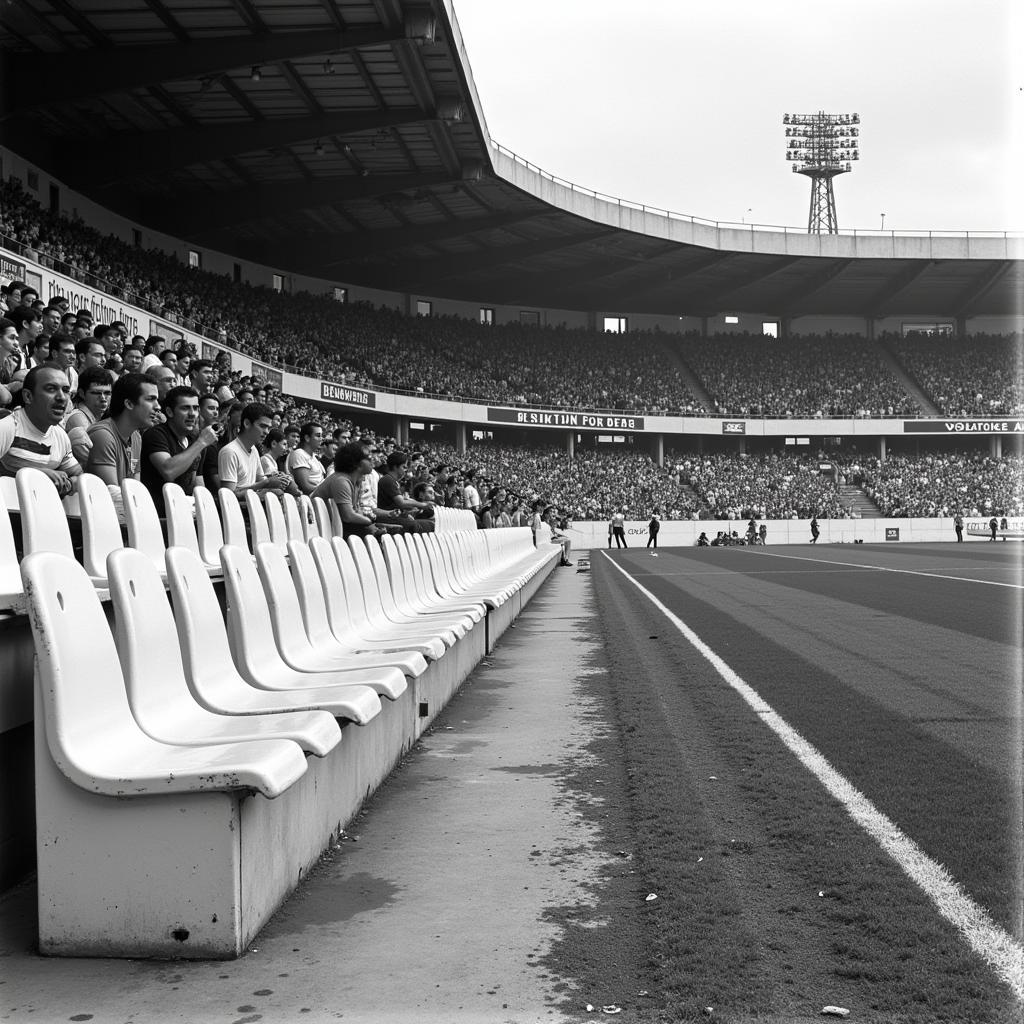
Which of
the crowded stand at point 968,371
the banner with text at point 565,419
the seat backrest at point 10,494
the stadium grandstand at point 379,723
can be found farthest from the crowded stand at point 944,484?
the seat backrest at point 10,494

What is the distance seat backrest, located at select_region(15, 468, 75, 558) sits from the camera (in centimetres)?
402

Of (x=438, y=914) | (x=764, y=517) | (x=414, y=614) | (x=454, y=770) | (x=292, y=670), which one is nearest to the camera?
(x=438, y=914)

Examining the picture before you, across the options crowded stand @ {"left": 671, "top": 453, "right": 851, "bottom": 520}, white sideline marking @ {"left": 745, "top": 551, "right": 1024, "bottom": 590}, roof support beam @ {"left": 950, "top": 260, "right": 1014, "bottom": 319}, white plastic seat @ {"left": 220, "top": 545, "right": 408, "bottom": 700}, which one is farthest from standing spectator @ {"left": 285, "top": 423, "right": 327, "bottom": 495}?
roof support beam @ {"left": 950, "top": 260, "right": 1014, "bottom": 319}

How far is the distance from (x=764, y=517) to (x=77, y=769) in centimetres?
5366

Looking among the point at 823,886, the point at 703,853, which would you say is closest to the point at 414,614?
the point at 703,853

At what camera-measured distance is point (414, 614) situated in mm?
7414

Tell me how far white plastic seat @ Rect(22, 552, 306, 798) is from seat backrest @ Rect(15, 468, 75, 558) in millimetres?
852

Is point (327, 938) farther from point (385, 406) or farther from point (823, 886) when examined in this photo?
point (385, 406)

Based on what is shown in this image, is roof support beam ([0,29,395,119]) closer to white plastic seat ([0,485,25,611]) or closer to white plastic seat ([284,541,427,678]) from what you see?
white plastic seat ([284,541,427,678])

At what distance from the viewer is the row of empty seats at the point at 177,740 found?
9.82ft

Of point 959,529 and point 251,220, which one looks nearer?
point 251,220

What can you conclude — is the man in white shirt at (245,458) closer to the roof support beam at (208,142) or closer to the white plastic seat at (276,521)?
the white plastic seat at (276,521)

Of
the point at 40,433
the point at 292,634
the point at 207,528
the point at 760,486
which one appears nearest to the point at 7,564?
the point at 292,634

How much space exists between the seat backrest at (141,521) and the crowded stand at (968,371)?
2497 inches
